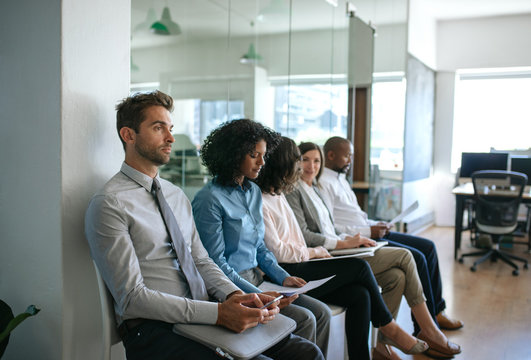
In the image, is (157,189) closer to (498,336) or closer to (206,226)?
(206,226)

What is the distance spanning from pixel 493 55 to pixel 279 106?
5420 millimetres

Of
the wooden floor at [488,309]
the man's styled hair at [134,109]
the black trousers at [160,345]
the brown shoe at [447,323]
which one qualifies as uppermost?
the man's styled hair at [134,109]

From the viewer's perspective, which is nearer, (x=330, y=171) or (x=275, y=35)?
(x=330, y=171)

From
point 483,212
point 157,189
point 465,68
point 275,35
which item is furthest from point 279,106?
point 465,68

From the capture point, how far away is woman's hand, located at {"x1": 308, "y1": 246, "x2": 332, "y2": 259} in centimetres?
253

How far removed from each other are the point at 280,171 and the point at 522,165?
4.92m

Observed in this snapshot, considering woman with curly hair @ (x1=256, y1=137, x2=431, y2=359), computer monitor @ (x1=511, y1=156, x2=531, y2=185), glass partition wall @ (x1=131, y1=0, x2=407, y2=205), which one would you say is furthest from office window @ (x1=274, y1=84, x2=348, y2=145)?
computer monitor @ (x1=511, y1=156, x2=531, y2=185)

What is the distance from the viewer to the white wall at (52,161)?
63.6 inches

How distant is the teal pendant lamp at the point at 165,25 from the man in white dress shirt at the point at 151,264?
890 mm

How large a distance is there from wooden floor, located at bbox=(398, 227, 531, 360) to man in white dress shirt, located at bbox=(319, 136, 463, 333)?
0.76 feet

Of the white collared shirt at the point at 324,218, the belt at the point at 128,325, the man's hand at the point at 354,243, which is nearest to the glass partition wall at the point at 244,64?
the white collared shirt at the point at 324,218

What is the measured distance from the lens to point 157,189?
1.69 metres

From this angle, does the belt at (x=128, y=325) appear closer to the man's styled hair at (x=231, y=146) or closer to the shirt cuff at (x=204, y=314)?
the shirt cuff at (x=204, y=314)

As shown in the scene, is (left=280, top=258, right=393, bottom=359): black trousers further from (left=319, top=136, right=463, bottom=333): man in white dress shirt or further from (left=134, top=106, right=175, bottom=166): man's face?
(left=134, top=106, right=175, bottom=166): man's face
